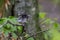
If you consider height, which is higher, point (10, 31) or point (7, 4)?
point (7, 4)

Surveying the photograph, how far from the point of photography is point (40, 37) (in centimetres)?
367

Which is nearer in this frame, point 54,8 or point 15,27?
point 15,27

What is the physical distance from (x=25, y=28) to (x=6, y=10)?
453 mm

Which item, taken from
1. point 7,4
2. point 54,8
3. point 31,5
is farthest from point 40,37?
→ point 54,8

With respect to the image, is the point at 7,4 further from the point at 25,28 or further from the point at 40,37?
the point at 40,37

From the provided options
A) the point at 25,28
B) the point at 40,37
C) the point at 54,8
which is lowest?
the point at 54,8

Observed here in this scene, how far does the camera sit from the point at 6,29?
285 centimetres

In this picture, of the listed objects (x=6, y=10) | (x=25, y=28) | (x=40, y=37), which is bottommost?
(x=40, y=37)

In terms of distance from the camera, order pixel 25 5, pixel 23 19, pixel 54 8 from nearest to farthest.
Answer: pixel 23 19 → pixel 25 5 → pixel 54 8

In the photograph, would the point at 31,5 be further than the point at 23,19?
Yes

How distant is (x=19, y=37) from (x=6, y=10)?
766 millimetres

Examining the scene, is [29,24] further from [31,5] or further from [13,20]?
[13,20]

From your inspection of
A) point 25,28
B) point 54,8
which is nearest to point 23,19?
point 25,28

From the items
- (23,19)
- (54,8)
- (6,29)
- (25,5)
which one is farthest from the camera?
(54,8)
